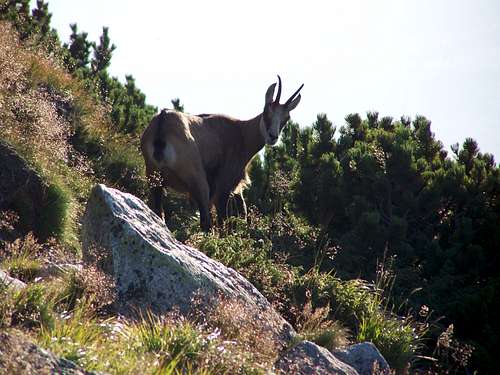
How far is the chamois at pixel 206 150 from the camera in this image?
A: 39.4 ft

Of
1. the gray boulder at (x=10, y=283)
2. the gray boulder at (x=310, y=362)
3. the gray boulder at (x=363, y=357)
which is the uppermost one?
the gray boulder at (x=363, y=357)

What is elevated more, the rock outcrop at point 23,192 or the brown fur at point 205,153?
the brown fur at point 205,153

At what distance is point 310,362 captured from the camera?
7.06 meters

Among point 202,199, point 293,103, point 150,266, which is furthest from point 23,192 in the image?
point 293,103

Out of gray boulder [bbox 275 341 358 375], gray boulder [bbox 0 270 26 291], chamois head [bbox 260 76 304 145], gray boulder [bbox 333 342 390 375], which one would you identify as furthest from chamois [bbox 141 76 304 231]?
gray boulder [bbox 0 270 26 291]

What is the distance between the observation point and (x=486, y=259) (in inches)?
475

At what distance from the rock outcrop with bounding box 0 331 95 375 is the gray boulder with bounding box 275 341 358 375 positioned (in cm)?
234

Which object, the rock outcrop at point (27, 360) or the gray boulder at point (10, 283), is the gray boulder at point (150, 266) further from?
the rock outcrop at point (27, 360)

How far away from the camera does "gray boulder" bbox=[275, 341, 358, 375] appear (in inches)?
276

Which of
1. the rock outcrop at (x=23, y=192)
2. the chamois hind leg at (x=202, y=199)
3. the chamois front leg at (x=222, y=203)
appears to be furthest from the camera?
the chamois front leg at (x=222, y=203)

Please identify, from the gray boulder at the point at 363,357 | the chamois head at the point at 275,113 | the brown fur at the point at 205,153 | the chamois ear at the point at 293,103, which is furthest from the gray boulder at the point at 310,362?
the chamois ear at the point at 293,103

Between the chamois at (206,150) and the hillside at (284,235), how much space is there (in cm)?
50

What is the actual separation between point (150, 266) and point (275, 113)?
23.8ft

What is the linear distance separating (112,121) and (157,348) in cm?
988
